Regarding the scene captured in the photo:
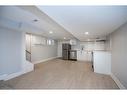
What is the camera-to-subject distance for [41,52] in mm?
8367

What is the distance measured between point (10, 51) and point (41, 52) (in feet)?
13.2

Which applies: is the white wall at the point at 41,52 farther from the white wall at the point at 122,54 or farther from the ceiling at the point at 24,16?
the white wall at the point at 122,54

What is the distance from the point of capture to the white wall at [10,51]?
4.00 metres

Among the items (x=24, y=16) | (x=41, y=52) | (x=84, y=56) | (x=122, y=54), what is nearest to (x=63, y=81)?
(x=122, y=54)

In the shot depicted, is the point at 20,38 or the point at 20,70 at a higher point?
the point at 20,38

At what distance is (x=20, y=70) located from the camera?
489 cm

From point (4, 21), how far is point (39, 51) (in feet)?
15.5

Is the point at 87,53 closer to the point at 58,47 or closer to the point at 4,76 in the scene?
the point at 58,47

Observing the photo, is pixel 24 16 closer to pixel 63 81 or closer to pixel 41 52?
pixel 63 81

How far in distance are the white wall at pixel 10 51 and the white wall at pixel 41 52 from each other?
2.34 meters

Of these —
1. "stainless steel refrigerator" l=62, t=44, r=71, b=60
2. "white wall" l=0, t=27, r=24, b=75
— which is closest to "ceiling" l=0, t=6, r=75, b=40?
"white wall" l=0, t=27, r=24, b=75

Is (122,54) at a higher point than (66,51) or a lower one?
higher

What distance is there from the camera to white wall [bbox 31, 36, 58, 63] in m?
7.35
